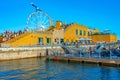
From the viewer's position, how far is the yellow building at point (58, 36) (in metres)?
61.9

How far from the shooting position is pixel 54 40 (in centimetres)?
7200

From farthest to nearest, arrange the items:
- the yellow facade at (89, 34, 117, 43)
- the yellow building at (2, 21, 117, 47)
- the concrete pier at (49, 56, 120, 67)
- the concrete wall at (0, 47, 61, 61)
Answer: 1. the yellow facade at (89, 34, 117, 43)
2. the yellow building at (2, 21, 117, 47)
3. the concrete wall at (0, 47, 61, 61)
4. the concrete pier at (49, 56, 120, 67)

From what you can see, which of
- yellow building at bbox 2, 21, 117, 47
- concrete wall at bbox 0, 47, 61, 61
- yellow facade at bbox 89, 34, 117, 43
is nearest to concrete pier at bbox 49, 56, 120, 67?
concrete wall at bbox 0, 47, 61, 61

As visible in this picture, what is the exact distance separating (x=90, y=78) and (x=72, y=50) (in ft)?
87.4

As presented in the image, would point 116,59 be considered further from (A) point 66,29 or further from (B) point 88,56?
(A) point 66,29

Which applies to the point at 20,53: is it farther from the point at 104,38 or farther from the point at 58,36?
the point at 104,38

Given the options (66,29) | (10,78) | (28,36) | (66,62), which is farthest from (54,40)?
(10,78)

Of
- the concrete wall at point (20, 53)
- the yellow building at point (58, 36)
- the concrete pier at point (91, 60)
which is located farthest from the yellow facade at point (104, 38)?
the concrete pier at point (91, 60)

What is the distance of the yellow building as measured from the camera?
203 ft

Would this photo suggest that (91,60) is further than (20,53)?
No

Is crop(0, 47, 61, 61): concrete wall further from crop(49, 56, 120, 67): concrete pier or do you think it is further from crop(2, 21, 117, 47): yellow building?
crop(49, 56, 120, 67): concrete pier

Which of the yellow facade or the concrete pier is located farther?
the yellow facade

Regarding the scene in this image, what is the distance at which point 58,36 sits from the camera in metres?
72.6

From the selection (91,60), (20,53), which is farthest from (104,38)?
(91,60)
